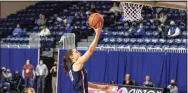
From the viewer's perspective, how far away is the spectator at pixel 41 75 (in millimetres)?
17312

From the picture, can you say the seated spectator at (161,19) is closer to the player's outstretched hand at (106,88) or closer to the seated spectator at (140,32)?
the seated spectator at (140,32)

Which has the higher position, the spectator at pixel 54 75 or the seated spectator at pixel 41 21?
the seated spectator at pixel 41 21

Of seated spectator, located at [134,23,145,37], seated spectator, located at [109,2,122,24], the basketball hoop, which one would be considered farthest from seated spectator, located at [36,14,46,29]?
the basketball hoop

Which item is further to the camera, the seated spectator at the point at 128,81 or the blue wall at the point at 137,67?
the seated spectator at the point at 128,81

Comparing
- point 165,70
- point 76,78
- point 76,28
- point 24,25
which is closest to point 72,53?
point 76,78

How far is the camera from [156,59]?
15.0 meters

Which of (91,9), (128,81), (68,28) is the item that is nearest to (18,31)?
(68,28)

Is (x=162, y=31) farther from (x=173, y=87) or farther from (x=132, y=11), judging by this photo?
(x=132, y=11)

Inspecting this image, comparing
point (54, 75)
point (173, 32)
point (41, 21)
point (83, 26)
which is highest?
point (41, 21)

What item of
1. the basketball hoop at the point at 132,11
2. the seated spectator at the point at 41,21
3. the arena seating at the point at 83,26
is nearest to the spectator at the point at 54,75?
the arena seating at the point at 83,26

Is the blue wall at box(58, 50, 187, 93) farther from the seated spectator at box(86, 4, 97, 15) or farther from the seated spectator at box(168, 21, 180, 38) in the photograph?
the seated spectator at box(86, 4, 97, 15)

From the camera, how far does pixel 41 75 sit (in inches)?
682

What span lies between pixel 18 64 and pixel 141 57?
6040 mm

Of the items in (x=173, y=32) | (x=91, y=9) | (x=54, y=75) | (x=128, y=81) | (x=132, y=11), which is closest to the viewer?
(x=132, y=11)
